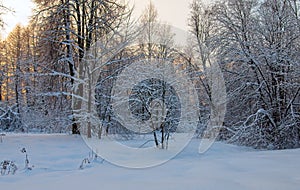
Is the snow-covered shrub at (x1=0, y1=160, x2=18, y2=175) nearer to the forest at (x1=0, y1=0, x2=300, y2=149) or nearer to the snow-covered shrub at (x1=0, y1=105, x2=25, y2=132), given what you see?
the forest at (x1=0, y1=0, x2=300, y2=149)

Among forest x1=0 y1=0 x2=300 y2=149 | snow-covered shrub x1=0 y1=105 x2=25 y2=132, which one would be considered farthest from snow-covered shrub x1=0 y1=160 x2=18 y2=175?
snow-covered shrub x1=0 y1=105 x2=25 y2=132

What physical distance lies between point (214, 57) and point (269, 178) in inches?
327

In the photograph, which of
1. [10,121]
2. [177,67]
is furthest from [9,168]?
[10,121]

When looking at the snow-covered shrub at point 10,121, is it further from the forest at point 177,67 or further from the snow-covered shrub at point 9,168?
the snow-covered shrub at point 9,168

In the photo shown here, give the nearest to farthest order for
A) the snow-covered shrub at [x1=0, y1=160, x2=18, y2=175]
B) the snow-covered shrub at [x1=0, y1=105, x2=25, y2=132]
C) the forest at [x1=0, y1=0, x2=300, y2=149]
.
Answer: the snow-covered shrub at [x1=0, y1=160, x2=18, y2=175]
the forest at [x1=0, y1=0, x2=300, y2=149]
the snow-covered shrub at [x1=0, y1=105, x2=25, y2=132]

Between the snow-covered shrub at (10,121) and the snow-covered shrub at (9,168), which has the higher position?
the snow-covered shrub at (10,121)

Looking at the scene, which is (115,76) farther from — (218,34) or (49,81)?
(218,34)

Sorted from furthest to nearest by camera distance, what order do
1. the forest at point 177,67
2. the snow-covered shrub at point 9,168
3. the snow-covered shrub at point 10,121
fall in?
the snow-covered shrub at point 10,121 < the forest at point 177,67 < the snow-covered shrub at point 9,168

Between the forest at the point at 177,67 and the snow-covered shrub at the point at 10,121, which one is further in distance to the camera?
the snow-covered shrub at the point at 10,121

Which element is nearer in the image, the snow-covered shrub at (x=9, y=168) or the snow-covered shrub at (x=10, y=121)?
the snow-covered shrub at (x=9, y=168)

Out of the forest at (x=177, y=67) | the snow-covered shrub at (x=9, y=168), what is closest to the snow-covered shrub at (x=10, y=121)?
the forest at (x=177, y=67)

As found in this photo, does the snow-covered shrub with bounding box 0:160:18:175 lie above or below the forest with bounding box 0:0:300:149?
below

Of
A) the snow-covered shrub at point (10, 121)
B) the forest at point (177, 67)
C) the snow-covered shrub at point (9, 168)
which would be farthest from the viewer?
the snow-covered shrub at point (10, 121)

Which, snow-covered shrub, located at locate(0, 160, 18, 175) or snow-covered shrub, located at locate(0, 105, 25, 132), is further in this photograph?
snow-covered shrub, located at locate(0, 105, 25, 132)
